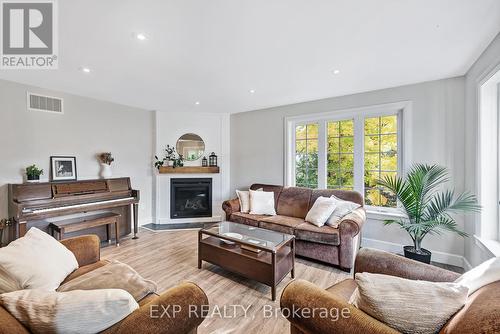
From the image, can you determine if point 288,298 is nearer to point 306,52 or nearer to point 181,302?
point 181,302

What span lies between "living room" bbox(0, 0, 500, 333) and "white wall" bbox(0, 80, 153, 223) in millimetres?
26

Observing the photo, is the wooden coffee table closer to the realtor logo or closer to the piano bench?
the piano bench

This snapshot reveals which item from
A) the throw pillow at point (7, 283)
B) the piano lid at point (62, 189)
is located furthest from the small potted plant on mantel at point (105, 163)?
the throw pillow at point (7, 283)

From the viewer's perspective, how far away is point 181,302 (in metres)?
1.06

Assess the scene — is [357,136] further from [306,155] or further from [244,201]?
[244,201]

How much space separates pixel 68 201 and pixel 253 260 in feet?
8.92

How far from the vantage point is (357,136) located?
3400mm

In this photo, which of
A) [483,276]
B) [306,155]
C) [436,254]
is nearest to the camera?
[483,276]

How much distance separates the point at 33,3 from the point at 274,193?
347cm

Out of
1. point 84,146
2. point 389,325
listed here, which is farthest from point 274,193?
point 84,146

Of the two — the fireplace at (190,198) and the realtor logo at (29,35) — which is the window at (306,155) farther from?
the realtor logo at (29,35)

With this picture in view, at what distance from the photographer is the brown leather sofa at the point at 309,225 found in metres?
2.56

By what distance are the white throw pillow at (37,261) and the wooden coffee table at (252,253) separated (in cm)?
128

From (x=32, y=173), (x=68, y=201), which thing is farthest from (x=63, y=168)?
(x=68, y=201)
